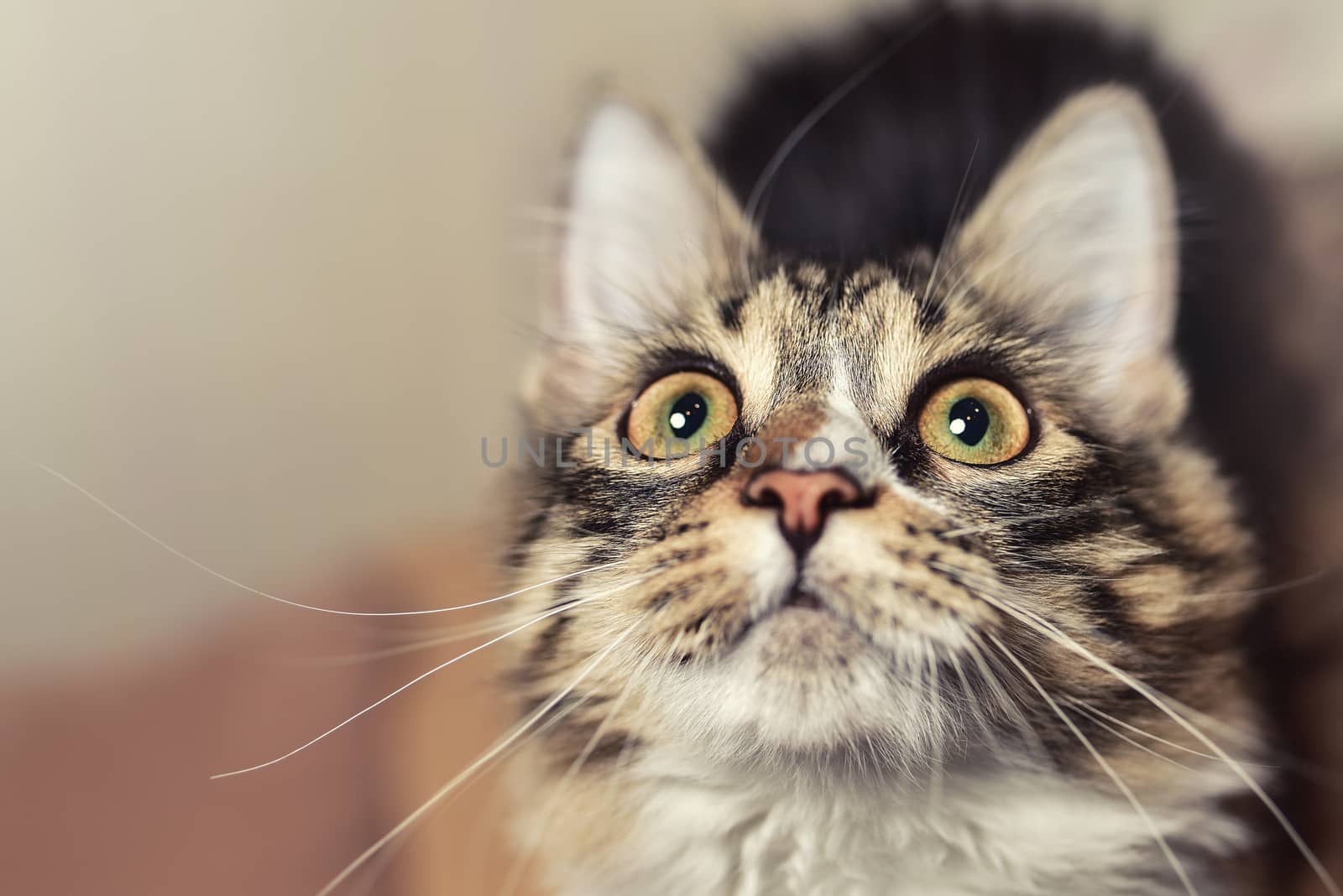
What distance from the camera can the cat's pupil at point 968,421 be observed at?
677 mm

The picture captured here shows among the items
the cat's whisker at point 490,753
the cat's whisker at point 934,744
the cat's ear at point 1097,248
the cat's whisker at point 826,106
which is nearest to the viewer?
the cat's whisker at point 934,744

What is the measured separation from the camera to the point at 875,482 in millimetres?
595

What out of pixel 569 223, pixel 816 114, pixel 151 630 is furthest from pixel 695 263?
pixel 151 630

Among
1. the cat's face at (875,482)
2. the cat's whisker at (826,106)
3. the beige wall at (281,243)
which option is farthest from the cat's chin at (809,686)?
the cat's whisker at (826,106)

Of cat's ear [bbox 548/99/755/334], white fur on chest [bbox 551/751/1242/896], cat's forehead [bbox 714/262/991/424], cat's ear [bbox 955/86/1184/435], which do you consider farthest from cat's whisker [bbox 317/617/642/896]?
cat's ear [bbox 955/86/1184/435]

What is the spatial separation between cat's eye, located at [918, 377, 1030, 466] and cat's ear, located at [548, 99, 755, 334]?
0.26 meters

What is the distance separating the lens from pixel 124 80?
766 mm

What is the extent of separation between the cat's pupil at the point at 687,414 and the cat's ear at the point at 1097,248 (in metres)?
0.27

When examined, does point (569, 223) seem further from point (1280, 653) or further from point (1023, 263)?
point (1280, 653)

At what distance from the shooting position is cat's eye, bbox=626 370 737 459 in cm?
71

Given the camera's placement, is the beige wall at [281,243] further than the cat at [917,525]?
Yes

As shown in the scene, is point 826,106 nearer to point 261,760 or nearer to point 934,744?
point 934,744

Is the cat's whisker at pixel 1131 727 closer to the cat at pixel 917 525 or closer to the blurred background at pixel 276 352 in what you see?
the cat at pixel 917 525

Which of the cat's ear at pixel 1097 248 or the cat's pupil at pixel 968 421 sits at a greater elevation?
the cat's ear at pixel 1097 248
